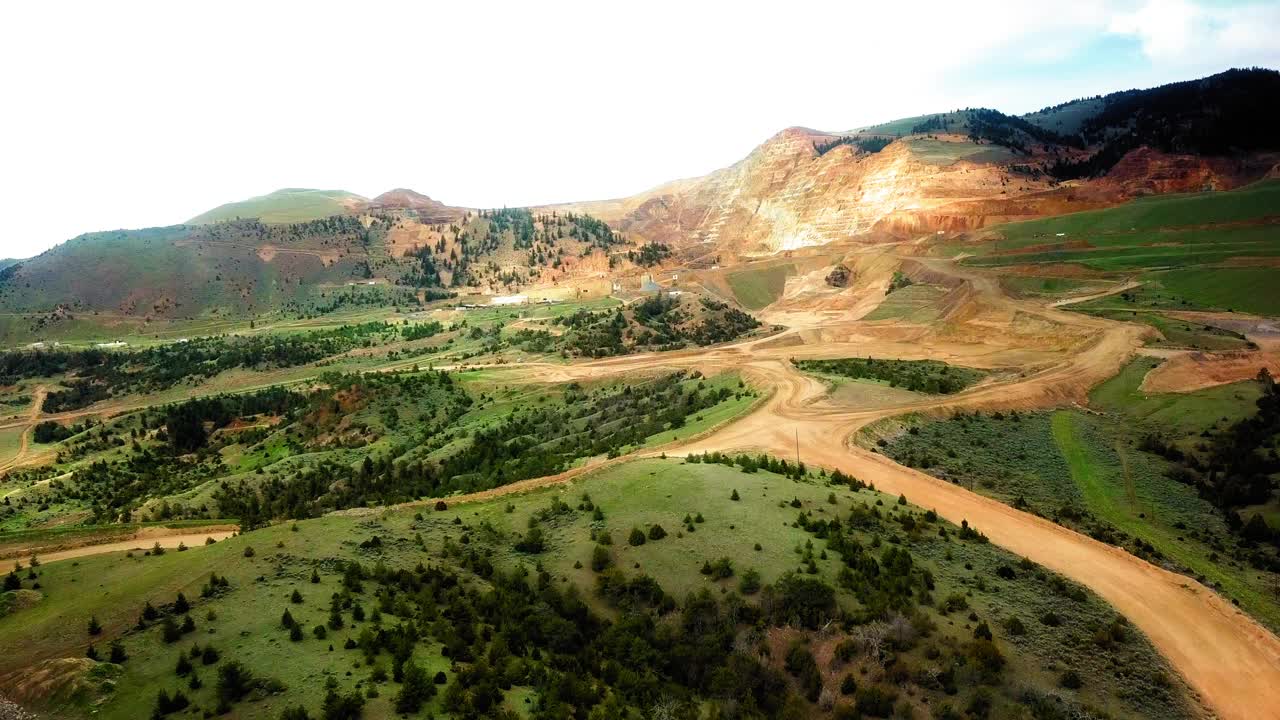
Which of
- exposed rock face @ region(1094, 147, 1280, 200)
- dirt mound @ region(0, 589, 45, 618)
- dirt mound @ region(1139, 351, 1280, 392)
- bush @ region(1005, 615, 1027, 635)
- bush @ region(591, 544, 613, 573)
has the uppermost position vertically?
exposed rock face @ region(1094, 147, 1280, 200)

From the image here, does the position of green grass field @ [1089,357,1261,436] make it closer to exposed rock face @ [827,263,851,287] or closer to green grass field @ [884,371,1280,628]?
green grass field @ [884,371,1280,628]

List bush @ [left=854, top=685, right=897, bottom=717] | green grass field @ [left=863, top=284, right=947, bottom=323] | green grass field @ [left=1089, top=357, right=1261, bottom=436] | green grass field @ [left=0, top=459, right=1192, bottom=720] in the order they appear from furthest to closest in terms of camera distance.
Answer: green grass field @ [left=863, top=284, right=947, bottom=323] → green grass field @ [left=1089, top=357, right=1261, bottom=436] → bush @ [left=854, top=685, right=897, bottom=717] → green grass field @ [left=0, top=459, right=1192, bottom=720]

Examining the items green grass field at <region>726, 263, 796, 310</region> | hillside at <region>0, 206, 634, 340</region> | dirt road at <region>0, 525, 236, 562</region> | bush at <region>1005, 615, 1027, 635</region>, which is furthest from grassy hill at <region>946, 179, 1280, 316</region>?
dirt road at <region>0, 525, 236, 562</region>

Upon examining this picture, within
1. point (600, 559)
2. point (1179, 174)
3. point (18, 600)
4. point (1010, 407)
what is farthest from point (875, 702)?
point (1179, 174)

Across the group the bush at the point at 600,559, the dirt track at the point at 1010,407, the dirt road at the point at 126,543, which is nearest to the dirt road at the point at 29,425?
the dirt road at the point at 126,543

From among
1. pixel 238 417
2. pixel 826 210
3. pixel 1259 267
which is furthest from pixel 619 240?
pixel 1259 267

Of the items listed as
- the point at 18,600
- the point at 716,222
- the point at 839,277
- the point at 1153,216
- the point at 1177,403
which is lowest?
the point at 1177,403

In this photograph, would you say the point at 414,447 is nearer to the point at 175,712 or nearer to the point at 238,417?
the point at 238,417

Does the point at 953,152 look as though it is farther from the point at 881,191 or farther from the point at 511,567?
the point at 511,567
